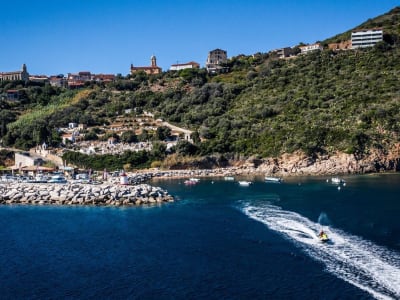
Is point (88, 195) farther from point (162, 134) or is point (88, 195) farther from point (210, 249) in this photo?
point (162, 134)

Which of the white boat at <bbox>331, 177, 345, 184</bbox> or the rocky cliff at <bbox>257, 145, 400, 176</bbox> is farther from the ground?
the rocky cliff at <bbox>257, 145, 400, 176</bbox>

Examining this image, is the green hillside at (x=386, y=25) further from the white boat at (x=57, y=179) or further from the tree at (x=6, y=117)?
the white boat at (x=57, y=179)

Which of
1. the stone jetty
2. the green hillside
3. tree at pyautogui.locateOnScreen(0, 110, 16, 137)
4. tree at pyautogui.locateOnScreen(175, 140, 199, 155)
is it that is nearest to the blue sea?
the stone jetty

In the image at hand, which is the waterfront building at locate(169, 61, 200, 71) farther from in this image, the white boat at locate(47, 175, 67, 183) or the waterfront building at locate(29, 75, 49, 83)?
the white boat at locate(47, 175, 67, 183)

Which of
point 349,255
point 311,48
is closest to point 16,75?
point 311,48

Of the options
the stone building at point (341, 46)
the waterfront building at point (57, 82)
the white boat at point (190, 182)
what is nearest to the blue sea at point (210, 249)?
the white boat at point (190, 182)

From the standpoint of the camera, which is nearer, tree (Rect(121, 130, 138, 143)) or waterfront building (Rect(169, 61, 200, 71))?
tree (Rect(121, 130, 138, 143))

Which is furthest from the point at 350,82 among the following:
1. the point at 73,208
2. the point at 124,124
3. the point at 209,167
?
the point at 73,208
